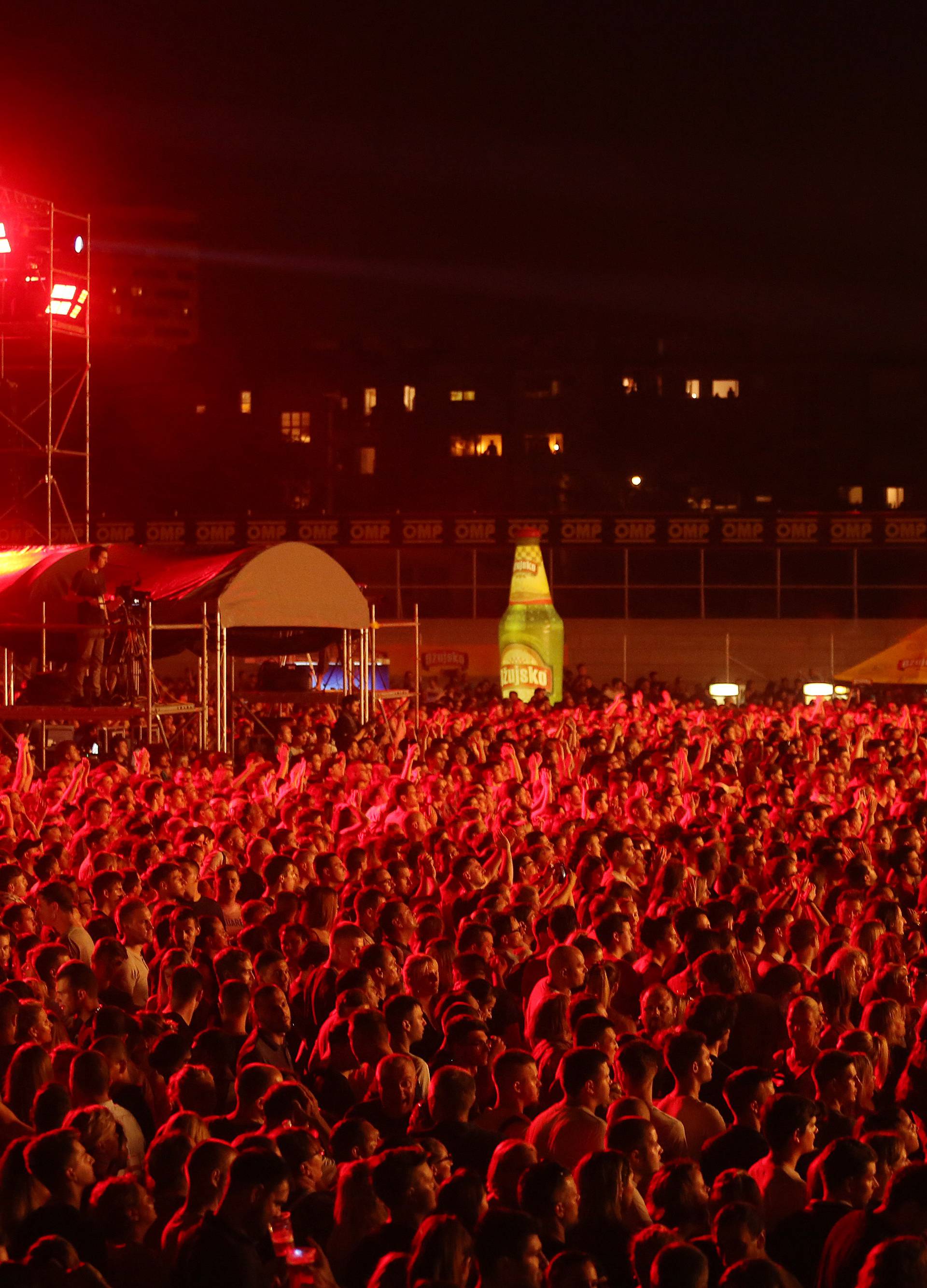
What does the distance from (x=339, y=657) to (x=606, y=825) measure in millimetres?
16783

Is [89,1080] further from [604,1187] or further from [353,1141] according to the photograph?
[604,1187]

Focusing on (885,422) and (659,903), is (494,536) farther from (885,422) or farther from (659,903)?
(885,422)

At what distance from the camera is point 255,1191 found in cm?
432

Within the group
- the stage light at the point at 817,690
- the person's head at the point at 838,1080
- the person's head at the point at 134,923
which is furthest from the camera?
the stage light at the point at 817,690

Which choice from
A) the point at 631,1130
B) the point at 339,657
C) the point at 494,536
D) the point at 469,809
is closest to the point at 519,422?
the point at 494,536

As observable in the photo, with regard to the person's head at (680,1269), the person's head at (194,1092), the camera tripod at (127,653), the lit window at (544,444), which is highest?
the lit window at (544,444)

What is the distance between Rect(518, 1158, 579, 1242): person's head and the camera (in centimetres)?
430

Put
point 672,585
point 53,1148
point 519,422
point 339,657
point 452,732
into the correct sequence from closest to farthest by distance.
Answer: point 53,1148
point 452,732
point 339,657
point 672,585
point 519,422

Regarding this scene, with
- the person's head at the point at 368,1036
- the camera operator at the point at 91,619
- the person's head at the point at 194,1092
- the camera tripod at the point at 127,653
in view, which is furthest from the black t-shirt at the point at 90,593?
the person's head at the point at 194,1092

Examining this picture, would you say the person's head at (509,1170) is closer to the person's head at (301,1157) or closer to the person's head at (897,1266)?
the person's head at (301,1157)

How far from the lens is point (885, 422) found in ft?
240

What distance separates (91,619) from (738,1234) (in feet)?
45.5

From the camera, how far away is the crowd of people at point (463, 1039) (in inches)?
166

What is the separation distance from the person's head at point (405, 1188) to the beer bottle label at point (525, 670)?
24.3 metres
